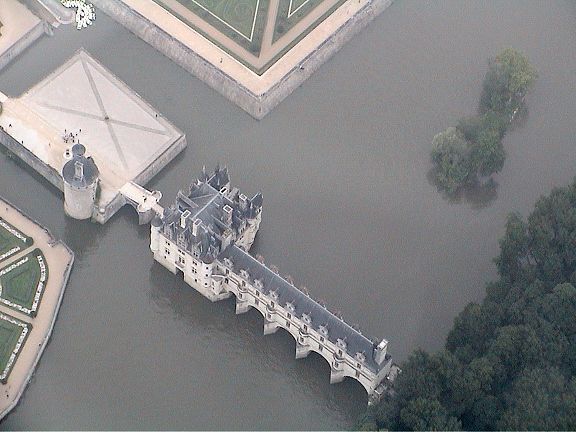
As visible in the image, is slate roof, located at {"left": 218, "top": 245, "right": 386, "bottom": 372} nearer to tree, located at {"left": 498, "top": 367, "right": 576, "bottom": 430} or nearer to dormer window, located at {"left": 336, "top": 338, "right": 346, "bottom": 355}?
dormer window, located at {"left": 336, "top": 338, "right": 346, "bottom": 355}

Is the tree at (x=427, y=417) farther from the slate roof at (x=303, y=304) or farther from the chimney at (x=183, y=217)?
the chimney at (x=183, y=217)

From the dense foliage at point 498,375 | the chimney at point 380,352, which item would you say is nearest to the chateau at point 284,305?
the chimney at point 380,352

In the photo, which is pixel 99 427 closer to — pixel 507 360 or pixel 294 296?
pixel 294 296

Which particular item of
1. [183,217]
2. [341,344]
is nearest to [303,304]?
[341,344]

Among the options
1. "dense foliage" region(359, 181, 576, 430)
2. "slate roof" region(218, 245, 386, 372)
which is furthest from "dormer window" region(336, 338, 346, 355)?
"dense foliage" region(359, 181, 576, 430)

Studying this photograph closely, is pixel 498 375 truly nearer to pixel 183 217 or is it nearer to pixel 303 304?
pixel 303 304

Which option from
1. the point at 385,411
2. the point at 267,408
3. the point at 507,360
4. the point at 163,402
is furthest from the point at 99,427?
the point at 507,360
